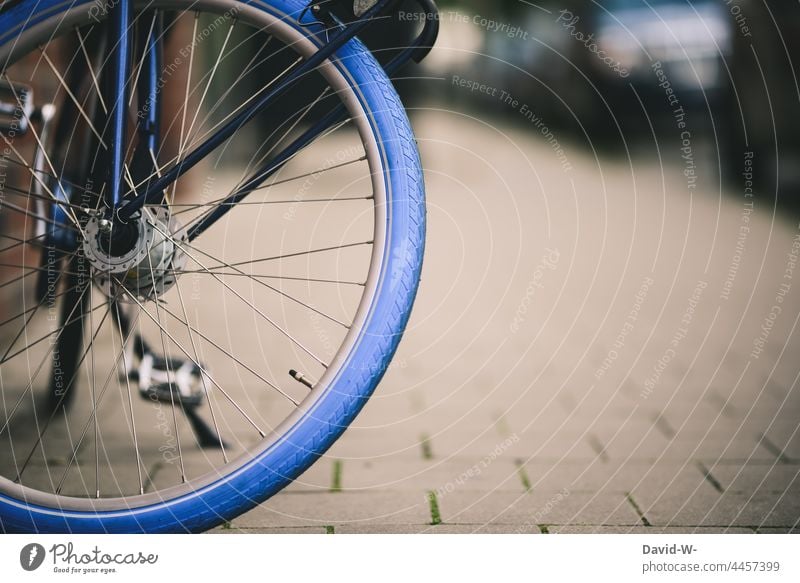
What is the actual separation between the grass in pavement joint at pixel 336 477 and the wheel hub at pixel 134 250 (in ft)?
1.86

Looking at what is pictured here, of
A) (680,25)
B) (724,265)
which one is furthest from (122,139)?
(724,265)

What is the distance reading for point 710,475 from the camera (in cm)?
165

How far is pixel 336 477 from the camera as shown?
1.69 m

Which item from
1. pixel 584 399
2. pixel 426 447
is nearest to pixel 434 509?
pixel 426 447

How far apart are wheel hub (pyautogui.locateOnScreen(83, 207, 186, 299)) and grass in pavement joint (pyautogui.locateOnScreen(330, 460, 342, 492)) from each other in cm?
57

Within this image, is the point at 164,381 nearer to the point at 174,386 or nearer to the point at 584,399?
the point at 174,386

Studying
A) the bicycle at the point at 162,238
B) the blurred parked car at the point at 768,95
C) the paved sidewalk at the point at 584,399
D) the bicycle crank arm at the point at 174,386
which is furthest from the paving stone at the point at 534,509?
the blurred parked car at the point at 768,95

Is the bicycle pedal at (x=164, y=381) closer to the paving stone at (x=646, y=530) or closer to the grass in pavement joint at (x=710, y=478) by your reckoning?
Answer: the paving stone at (x=646, y=530)

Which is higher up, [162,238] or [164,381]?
[162,238]

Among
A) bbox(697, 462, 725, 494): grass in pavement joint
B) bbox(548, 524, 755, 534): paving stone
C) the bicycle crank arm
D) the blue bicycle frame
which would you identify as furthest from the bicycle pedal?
bbox(697, 462, 725, 494): grass in pavement joint

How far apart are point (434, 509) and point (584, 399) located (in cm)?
87

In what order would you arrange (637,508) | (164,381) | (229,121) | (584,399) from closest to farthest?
1. (229,121)
2. (637,508)
3. (164,381)
4. (584,399)

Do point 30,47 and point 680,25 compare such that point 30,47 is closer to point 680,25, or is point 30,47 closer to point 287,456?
point 287,456
